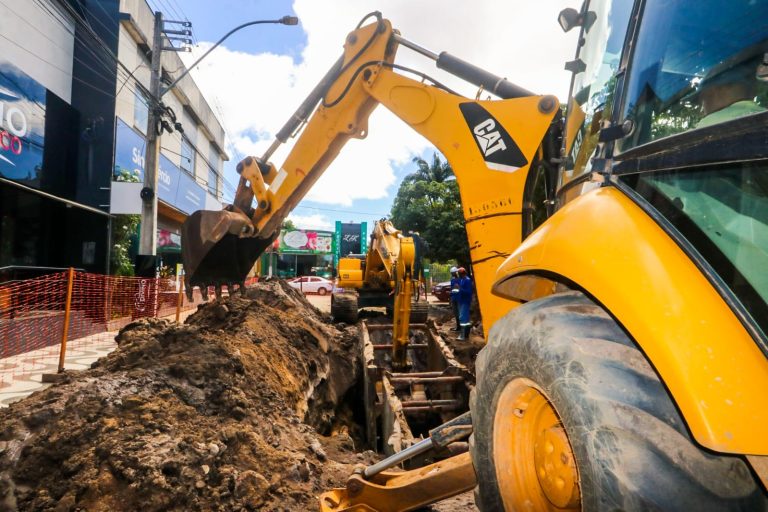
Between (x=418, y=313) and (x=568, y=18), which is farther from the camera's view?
(x=418, y=313)

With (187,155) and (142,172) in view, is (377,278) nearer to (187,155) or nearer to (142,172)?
(142,172)

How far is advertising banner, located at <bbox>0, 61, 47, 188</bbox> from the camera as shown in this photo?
10.5 meters

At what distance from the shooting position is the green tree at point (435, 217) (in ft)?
81.3

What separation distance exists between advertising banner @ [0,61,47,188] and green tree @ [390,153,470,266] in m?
15.6

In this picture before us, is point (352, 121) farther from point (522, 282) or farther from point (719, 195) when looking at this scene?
point (719, 195)

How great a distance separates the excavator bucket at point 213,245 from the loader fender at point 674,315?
439cm

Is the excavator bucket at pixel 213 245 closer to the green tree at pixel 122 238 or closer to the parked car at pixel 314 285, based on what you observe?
the green tree at pixel 122 238

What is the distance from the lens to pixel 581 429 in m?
1.30

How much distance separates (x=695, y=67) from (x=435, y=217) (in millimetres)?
24818

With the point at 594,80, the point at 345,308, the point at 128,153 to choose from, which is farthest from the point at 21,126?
the point at 594,80

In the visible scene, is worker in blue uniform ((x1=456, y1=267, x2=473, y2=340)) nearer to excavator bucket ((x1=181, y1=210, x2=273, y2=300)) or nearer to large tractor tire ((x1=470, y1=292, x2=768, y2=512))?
excavator bucket ((x1=181, y1=210, x2=273, y2=300))

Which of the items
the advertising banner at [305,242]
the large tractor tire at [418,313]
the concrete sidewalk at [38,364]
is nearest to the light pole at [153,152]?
the concrete sidewalk at [38,364]

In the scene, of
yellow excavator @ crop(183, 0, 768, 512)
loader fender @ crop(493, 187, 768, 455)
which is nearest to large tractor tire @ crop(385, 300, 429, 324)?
yellow excavator @ crop(183, 0, 768, 512)

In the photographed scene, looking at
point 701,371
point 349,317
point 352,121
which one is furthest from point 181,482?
point 349,317
